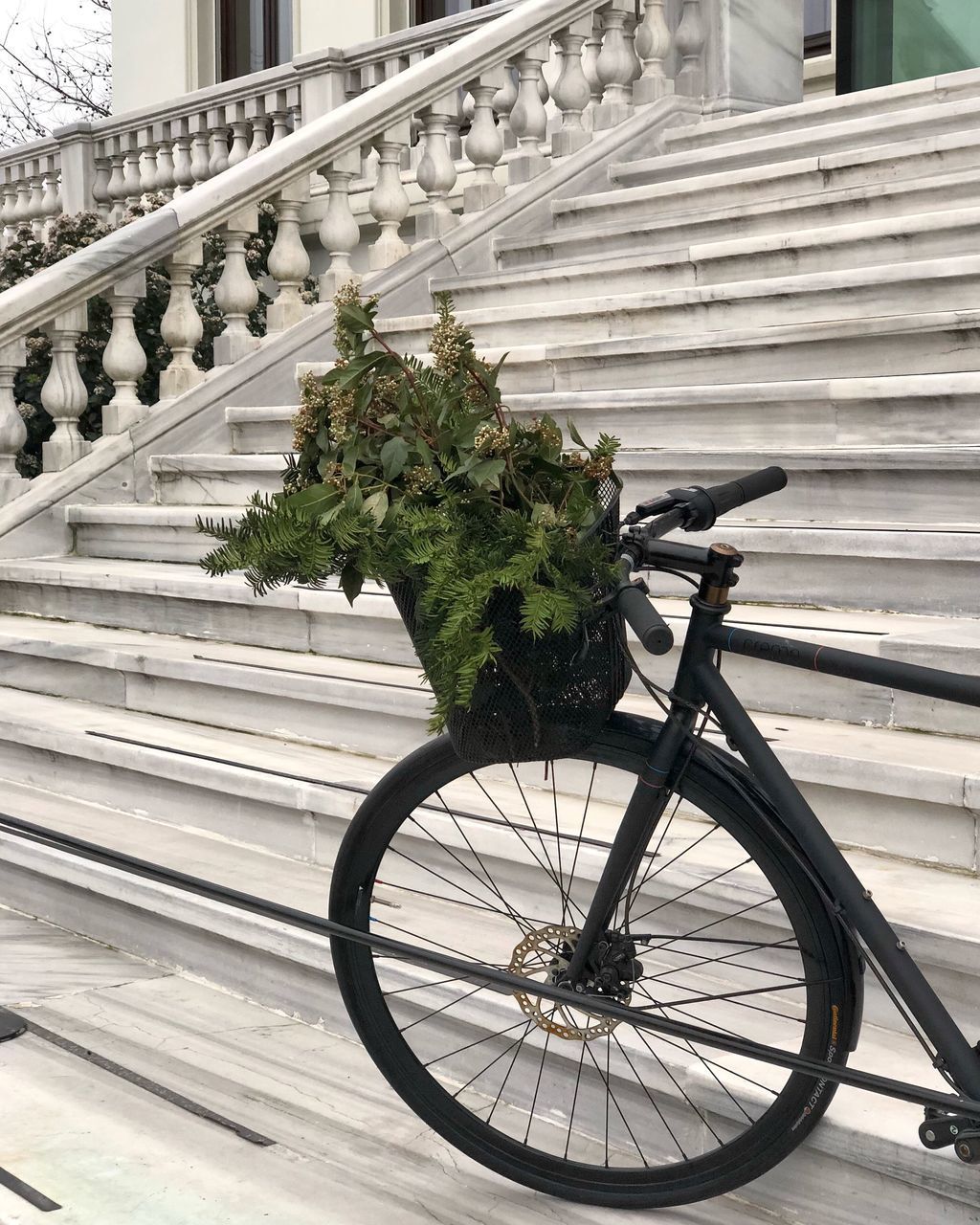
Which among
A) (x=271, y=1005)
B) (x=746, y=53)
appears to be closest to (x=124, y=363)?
(x=271, y=1005)

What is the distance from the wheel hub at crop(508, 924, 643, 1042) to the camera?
80.6 inches

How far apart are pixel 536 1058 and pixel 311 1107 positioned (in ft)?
1.36

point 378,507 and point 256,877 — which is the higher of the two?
point 378,507

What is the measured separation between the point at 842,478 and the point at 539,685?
204cm

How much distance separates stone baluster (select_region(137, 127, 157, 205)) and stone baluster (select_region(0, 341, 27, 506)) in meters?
4.00

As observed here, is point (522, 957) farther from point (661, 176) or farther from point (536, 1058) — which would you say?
point (661, 176)

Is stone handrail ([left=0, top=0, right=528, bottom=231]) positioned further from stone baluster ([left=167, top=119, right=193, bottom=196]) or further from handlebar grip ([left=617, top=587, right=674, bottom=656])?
handlebar grip ([left=617, top=587, right=674, bottom=656])

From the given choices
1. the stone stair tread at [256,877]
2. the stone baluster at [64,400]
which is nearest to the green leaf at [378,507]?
the stone stair tread at [256,877]

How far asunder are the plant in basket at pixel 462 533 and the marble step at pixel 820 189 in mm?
3631

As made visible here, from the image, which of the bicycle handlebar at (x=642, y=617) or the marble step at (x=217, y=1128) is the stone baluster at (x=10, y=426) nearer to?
the marble step at (x=217, y=1128)

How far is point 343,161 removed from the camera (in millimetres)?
6152

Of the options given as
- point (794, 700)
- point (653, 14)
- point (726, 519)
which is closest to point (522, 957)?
point (794, 700)

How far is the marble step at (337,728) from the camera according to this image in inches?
102

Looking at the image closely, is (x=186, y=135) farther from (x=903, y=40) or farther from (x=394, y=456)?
(x=394, y=456)
